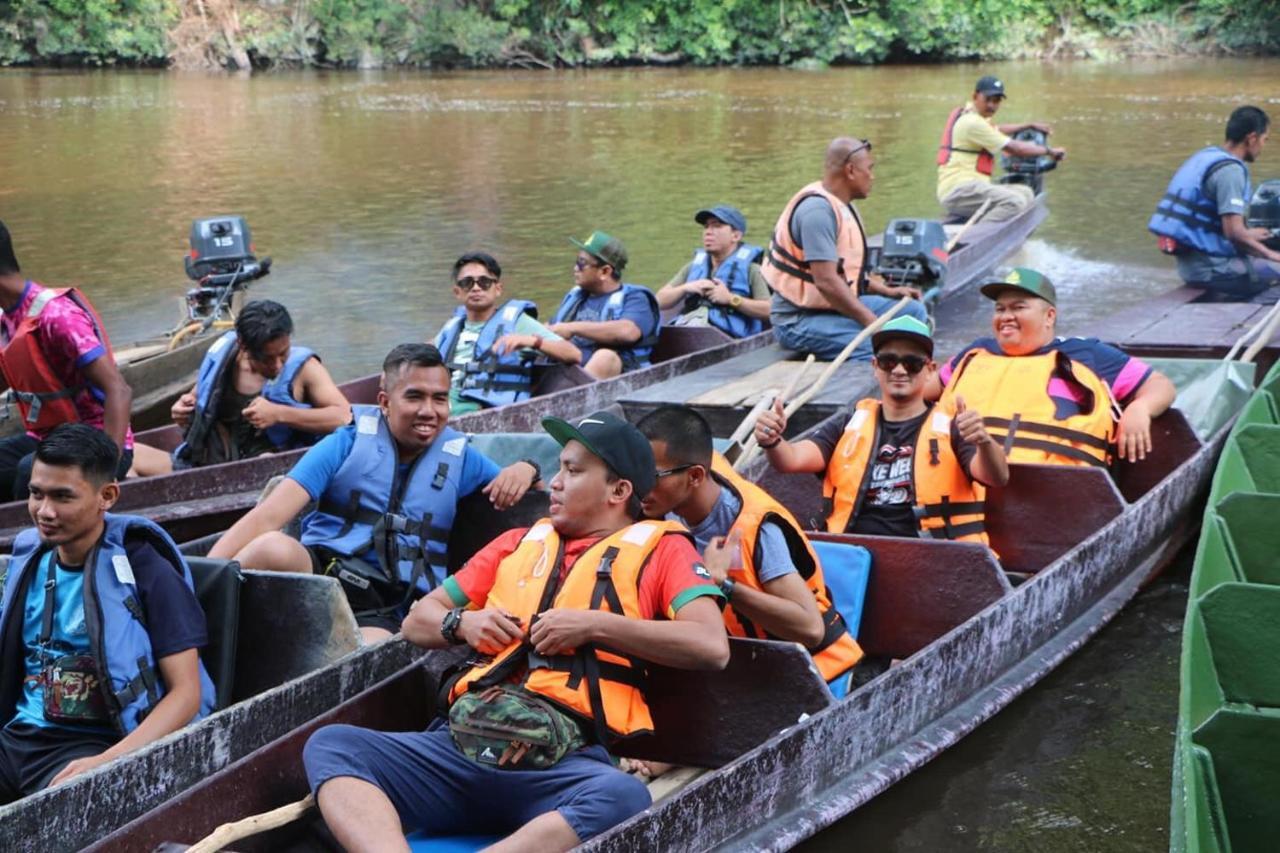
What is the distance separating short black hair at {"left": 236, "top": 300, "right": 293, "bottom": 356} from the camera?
5.78 metres

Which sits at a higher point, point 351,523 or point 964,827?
point 351,523

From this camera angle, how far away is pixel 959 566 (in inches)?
185

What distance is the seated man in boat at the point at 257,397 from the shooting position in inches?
230

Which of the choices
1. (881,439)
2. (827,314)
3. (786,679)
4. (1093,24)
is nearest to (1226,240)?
(827,314)

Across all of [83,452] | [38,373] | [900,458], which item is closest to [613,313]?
[900,458]

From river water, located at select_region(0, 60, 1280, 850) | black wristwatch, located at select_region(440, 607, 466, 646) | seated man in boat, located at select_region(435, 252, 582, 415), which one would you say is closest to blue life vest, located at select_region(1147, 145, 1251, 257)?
river water, located at select_region(0, 60, 1280, 850)

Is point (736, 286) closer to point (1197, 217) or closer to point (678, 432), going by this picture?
point (1197, 217)

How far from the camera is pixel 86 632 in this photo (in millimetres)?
3641

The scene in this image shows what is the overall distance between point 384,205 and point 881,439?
42.8ft

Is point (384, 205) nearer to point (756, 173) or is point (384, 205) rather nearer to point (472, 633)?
point (756, 173)

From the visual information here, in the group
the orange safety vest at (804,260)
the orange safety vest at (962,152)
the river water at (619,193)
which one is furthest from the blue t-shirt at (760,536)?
the orange safety vest at (962,152)

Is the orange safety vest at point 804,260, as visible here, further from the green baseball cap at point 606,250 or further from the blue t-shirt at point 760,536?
the blue t-shirt at point 760,536

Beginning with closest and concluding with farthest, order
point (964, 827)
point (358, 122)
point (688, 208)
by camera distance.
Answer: point (964, 827), point (688, 208), point (358, 122)

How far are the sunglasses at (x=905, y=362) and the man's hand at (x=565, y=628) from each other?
→ 1.81m
